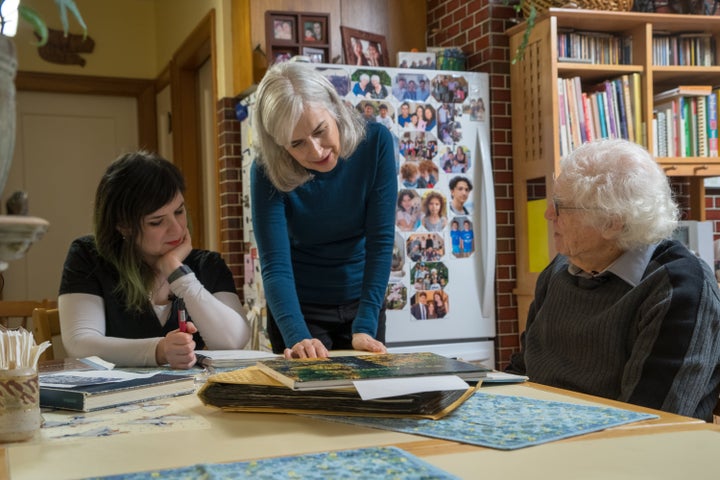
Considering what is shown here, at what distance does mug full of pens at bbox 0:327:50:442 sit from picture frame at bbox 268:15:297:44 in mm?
2723

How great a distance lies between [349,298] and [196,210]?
2.93 meters

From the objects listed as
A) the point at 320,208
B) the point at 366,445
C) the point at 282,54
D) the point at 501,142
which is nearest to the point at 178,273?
the point at 320,208

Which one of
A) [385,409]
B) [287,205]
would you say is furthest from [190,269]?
[385,409]

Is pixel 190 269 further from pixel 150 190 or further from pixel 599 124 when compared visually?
pixel 599 124

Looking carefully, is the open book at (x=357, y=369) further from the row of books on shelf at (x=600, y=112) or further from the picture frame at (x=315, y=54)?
the picture frame at (x=315, y=54)

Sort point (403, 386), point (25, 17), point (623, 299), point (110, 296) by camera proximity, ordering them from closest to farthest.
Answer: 1. point (25, 17)
2. point (403, 386)
3. point (623, 299)
4. point (110, 296)

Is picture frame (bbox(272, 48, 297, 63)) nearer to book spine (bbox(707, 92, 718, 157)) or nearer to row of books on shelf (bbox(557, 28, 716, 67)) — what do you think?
row of books on shelf (bbox(557, 28, 716, 67))

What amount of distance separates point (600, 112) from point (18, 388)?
2857mm

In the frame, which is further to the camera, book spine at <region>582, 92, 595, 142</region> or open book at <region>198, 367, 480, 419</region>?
book spine at <region>582, 92, 595, 142</region>

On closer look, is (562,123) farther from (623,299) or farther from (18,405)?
(18,405)

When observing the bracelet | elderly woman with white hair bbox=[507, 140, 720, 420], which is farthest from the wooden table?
the bracelet

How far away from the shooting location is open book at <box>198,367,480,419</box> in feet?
3.65

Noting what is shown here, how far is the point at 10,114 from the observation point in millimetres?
651

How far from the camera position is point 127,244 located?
6.38 feet
